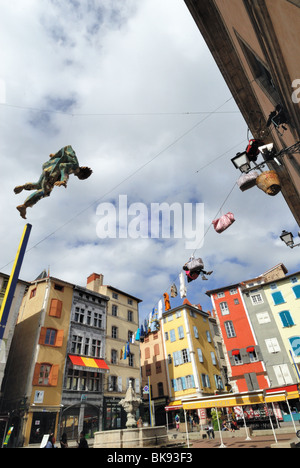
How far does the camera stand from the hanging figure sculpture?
7281mm

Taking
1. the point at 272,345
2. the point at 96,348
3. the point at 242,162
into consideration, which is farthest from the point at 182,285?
the point at 272,345

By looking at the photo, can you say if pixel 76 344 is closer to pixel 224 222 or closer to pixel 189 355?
pixel 189 355

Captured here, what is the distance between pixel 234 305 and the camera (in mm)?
30844

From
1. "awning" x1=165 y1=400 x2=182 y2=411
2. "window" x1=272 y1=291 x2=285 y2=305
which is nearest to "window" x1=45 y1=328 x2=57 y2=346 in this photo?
"awning" x1=165 y1=400 x2=182 y2=411

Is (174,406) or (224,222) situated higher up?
(224,222)

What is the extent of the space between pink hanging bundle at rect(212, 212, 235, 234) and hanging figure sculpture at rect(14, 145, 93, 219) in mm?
4792

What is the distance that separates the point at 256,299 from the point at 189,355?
34.6ft

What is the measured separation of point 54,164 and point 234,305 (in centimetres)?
2888

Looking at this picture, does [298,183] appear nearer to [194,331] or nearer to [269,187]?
[269,187]

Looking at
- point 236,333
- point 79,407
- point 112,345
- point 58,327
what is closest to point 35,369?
point 58,327

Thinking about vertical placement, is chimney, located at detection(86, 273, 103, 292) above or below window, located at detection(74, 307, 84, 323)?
above

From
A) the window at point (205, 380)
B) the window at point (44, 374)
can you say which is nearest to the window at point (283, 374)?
the window at point (205, 380)

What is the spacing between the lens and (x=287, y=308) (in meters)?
27.4

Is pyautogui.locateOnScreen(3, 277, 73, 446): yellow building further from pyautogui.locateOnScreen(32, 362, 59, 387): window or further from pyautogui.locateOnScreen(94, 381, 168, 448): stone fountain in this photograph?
pyautogui.locateOnScreen(94, 381, 168, 448): stone fountain
